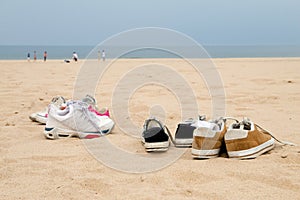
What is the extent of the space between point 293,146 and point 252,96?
9.06 feet

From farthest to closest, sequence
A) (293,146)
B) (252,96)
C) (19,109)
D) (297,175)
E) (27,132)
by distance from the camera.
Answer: (252,96), (19,109), (27,132), (293,146), (297,175)

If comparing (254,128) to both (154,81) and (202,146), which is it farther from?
(154,81)

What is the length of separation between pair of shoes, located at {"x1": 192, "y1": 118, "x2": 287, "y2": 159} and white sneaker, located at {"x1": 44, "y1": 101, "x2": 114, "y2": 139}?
101cm

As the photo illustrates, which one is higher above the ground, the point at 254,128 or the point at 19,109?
the point at 254,128

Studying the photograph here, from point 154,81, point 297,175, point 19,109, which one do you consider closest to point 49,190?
point 297,175

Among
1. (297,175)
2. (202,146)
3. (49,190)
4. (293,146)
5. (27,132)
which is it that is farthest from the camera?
(27,132)

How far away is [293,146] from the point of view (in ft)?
9.02

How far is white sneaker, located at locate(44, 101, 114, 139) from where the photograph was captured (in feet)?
10.5

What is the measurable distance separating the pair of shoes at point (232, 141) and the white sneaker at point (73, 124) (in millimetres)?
1013

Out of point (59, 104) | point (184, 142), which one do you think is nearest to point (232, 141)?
point (184, 142)

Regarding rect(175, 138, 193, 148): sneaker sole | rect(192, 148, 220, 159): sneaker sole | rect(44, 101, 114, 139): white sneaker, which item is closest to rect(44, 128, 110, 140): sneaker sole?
rect(44, 101, 114, 139): white sneaker

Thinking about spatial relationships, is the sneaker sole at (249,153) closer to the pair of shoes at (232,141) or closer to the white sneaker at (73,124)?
the pair of shoes at (232,141)

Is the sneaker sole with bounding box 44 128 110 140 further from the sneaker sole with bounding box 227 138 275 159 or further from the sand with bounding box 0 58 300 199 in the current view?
the sneaker sole with bounding box 227 138 275 159

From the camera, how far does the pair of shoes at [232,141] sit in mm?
2529
